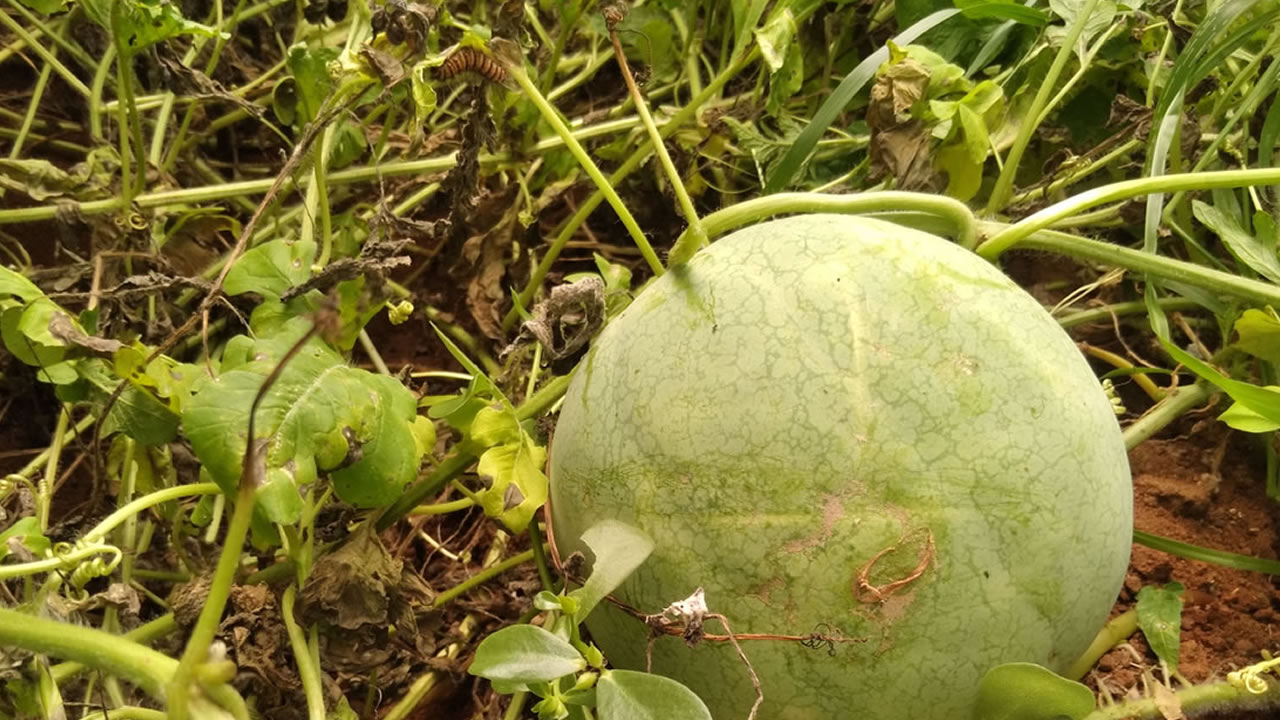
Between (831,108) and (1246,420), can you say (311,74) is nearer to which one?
(831,108)

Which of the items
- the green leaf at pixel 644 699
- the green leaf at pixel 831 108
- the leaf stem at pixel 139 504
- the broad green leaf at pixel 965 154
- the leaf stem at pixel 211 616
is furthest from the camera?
the green leaf at pixel 831 108

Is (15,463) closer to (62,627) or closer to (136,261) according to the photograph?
(136,261)

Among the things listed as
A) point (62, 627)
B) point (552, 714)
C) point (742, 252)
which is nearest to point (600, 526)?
point (552, 714)

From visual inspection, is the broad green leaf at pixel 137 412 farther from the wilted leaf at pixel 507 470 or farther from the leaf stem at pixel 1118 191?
the leaf stem at pixel 1118 191

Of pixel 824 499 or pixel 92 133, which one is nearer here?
pixel 824 499

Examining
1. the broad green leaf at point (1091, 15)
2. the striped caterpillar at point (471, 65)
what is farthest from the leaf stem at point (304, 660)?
the broad green leaf at point (1091, 15)

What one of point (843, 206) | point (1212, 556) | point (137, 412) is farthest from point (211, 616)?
point (1212, 556)
